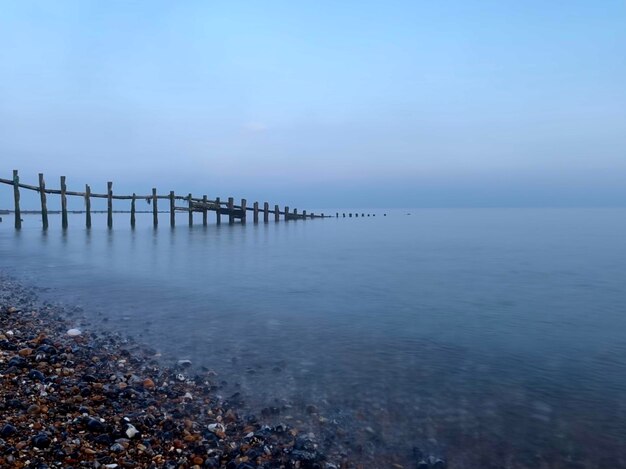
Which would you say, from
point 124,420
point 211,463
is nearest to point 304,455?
point 211,463

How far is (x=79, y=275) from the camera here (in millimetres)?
14594

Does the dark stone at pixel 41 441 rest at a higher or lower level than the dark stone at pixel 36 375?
higher

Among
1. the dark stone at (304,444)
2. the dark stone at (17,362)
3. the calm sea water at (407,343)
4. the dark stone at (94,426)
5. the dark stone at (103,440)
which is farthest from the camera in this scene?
the dark stone at (17,362)

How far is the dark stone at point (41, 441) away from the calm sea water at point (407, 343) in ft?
6.88

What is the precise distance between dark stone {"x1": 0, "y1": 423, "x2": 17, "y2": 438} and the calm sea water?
2257 mm

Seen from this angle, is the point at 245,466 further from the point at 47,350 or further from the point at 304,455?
the point at 47,350

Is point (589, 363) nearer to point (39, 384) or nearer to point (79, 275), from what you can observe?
point (39, 384)

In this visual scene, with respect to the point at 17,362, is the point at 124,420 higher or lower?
lower

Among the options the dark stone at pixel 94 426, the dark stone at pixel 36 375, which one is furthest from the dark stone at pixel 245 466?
the dark stone at pixel 36 375

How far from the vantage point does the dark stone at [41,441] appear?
341 cm

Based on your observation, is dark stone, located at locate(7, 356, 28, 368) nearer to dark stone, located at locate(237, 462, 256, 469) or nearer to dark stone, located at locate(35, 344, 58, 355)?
dark stone, located at locate(35, 344, 58, 355)

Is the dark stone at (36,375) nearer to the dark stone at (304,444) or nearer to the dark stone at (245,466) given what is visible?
the dark stone at (245,466)

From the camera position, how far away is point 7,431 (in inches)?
140

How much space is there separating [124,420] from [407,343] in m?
4.96
